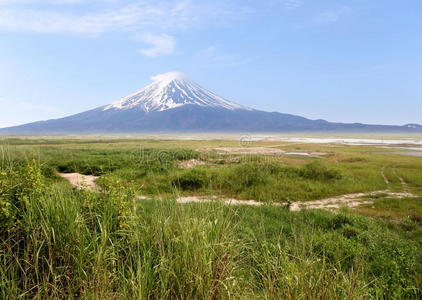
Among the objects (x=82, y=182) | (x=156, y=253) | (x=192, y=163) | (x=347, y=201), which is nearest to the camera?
(x=156, y=253)

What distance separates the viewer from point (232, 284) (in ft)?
9.44

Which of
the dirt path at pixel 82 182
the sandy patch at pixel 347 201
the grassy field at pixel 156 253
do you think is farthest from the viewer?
the sandy patch at pixel 347 201

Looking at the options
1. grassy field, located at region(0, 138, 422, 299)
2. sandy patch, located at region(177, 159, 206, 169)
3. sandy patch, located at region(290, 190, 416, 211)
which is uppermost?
grassy field, located at region(0, 138, 422, 299)

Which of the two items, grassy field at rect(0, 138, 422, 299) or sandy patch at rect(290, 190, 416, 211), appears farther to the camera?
sandy patch at rect(290, 190, 416, 211)

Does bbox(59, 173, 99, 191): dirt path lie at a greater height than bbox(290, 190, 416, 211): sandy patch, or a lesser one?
greater

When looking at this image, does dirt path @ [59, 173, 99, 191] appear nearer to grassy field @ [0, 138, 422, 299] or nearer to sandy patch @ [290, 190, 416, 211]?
grassy field @ [0, 138, 422, 299]

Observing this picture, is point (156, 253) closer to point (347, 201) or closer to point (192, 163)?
point (347, 201)

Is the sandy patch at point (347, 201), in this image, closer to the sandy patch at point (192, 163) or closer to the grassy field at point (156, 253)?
the grassy field at point (156, 253)

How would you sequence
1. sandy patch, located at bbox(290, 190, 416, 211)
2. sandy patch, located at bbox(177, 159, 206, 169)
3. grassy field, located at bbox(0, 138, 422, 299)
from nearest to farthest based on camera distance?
grassy field, located at bbox(0, 138, 422, 299), sandy patch, located at bbox(290, 190, 416, 211), sandy patch, located at bbox(177, 159, 206, 169)

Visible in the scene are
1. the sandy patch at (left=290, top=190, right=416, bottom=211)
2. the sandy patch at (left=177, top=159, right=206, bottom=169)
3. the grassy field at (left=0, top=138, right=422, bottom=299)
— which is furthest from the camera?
the sandy patch at (left=177, top=159, right=206, bottom=169)

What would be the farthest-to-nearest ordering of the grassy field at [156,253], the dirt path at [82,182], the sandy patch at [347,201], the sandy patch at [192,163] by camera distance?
the sandy patch at [192,163] < the sandy patch at [347,201] < the dirt path at [82,182] < the grassy field at [156,253]

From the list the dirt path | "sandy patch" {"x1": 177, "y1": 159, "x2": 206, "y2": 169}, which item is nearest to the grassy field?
the dirt path

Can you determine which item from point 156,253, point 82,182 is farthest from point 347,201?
point 82,182

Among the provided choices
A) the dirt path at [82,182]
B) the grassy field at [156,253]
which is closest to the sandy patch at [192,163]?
the dirt path at [82,182]
